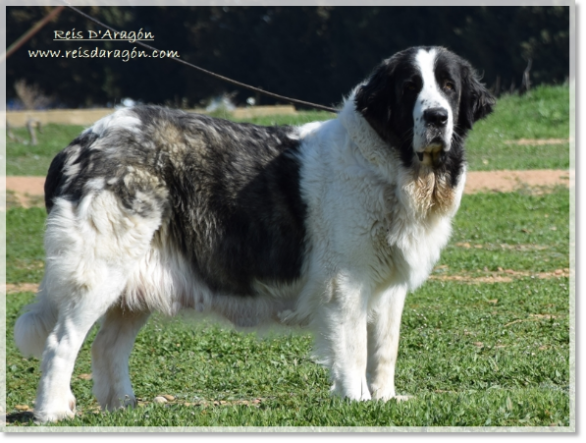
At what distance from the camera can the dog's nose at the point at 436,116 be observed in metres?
4.92

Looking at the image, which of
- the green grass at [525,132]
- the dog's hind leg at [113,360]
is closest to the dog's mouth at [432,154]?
the dog's hind leg at [113,360]

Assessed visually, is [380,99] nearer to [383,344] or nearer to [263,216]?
[263,216]

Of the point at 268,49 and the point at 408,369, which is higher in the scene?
the point at 268,49

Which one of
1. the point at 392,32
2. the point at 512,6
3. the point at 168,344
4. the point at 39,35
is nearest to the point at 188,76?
the point at 39,35

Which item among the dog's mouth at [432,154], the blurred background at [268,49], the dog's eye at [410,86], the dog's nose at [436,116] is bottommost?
the dog's mouth at [432,154]

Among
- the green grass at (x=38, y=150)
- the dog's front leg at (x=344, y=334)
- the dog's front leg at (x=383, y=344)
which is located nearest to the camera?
the dog's front leg at (x=344, y=334)

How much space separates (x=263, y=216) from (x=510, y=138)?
16.3 metres

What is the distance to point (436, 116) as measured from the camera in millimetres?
4926

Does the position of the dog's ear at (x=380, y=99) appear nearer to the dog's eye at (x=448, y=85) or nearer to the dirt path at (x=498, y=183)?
the dog's eye at (x=448, y=85)

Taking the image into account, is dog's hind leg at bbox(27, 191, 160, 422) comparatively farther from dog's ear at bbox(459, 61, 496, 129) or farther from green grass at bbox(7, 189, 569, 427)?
dog's ear at bbox(459, 61, 496, 129)

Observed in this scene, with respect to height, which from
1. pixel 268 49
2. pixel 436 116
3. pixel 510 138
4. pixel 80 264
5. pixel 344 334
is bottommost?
pixel 344 334

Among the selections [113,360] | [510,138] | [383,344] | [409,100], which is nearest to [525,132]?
[510,138]

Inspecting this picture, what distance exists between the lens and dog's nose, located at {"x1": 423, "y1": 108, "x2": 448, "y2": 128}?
492 cm

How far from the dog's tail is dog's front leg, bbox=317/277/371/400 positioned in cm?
168
